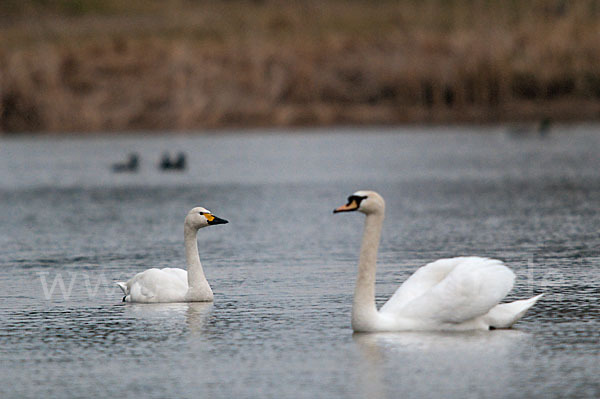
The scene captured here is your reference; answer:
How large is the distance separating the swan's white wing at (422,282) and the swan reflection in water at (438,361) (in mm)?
249

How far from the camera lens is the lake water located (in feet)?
29.1

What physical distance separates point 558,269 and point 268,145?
29118mm

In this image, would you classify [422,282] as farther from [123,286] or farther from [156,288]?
[123,286]

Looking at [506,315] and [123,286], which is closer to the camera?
[506,315]

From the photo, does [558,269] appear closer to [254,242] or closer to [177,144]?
[254,242]

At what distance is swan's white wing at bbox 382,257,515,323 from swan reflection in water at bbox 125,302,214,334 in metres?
1.83

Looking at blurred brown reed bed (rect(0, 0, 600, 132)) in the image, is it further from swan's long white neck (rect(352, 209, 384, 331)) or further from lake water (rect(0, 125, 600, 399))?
swan's long white neck (rect(352, 209, 384, 331))

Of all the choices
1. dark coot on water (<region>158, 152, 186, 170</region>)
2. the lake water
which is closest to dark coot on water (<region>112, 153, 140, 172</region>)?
dark coot on water (<region>158, 152, 186, 170</region>)

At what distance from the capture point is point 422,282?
1033 centimetres

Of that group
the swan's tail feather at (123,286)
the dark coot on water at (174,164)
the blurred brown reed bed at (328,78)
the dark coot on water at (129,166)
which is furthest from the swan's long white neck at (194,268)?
the blurred brown reed bed at (328,78)

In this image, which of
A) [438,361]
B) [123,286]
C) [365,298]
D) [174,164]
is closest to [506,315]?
[365,298]

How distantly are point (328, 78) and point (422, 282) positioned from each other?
42.4m

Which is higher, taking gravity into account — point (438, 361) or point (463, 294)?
point (463, 294)

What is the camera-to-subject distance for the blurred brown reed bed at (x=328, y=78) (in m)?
48.8
